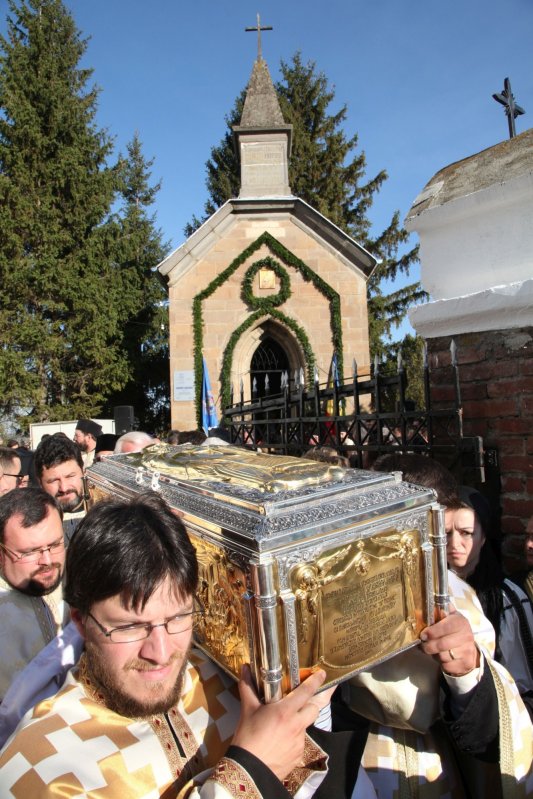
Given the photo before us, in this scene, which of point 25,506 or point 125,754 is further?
point 25,506

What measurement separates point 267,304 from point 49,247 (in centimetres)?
685

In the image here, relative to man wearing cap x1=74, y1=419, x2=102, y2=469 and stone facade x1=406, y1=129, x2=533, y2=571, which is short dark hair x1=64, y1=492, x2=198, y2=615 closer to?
stone facade x1=406, y1=129, x2=533, y2=571

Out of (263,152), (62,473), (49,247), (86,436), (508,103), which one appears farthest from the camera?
(49,247)

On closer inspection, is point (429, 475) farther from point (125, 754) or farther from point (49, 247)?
point (49, 247)

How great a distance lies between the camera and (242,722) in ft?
3.76

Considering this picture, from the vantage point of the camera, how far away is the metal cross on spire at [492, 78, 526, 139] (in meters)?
4.12

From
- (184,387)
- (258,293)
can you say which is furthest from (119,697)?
(258,293)

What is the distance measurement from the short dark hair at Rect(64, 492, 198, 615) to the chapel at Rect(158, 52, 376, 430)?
1005cm

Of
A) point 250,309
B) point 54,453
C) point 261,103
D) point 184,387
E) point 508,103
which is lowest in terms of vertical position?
point 54,453

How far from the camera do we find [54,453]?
10.8 ft

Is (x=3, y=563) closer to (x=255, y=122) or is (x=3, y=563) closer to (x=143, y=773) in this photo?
(x=143, y=773)

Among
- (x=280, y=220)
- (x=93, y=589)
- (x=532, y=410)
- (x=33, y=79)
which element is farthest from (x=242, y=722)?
(x=33, y=79)

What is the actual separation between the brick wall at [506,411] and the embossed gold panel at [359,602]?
4.02 feet

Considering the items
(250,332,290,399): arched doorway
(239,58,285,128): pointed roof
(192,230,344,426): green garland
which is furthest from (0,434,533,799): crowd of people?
(239,58,285,128): pointed roof
